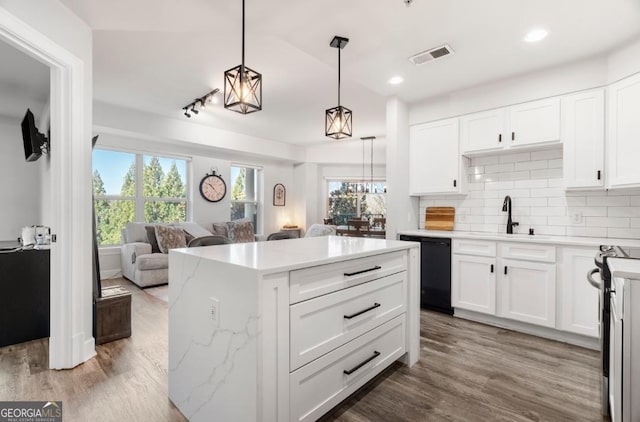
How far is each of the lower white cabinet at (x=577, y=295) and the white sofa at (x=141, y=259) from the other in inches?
190

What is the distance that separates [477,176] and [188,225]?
4724 millimetres

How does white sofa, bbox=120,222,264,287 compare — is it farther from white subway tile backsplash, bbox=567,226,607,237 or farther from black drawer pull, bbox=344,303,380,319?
white subway tile backsplash, bbox=567,226,607,237

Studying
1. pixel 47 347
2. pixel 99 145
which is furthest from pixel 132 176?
pixel 47 347

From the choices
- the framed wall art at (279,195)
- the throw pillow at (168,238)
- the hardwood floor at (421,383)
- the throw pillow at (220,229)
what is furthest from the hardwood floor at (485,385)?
the framed wall art at (279,195)

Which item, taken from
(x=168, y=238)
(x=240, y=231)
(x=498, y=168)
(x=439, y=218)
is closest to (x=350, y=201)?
(x=240, y=231)

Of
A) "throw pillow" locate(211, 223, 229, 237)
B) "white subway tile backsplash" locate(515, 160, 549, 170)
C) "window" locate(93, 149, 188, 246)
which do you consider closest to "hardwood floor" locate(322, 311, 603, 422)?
"white subway tile backsplash" locate(515, 160, 549, 170)

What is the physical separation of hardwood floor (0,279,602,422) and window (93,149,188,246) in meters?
2.99

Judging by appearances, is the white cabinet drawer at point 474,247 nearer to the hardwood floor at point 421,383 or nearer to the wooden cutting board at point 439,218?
the wooden cutting board at point 439,218

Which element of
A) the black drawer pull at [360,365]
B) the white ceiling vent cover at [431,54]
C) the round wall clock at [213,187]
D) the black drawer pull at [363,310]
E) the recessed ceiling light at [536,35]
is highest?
the white ceiling vent cover at [431,54]

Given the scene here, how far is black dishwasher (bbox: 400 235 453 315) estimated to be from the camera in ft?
11.2

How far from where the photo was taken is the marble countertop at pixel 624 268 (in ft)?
4.04

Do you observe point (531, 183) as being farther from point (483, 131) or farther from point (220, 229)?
point (220, 229)

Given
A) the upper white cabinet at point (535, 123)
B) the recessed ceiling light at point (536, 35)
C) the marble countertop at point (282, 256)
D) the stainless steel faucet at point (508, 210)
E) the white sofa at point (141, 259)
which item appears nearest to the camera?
the marble countertop at point (282, 256)

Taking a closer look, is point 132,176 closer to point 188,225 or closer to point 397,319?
point 188,225
